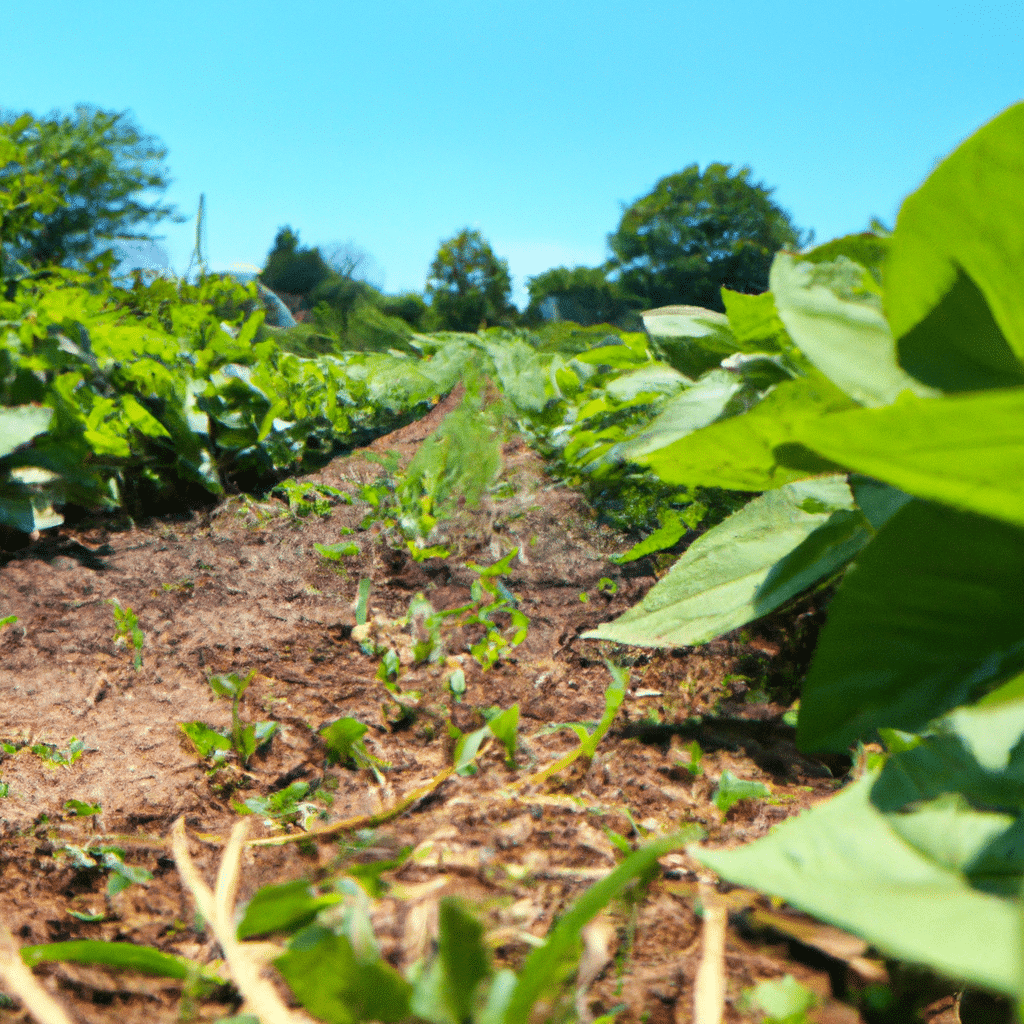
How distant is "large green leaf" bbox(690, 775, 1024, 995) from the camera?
0.39m

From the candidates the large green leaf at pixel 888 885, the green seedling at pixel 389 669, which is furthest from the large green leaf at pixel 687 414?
the large green leaf at pixel 888 885

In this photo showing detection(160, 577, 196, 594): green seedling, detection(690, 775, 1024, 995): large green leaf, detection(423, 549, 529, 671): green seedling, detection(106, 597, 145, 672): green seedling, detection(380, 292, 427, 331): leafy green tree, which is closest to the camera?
detection(690, 775, 1024, 995): large green leaf

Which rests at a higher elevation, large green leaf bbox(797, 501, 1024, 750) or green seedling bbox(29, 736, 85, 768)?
green seedling bbox(29, 736, 85, 768)

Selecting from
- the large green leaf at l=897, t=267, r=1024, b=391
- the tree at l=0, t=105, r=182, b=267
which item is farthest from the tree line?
the large green leaf at l=897, t=267, r=1024, b=391

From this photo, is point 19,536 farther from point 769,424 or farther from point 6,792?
point 769,424

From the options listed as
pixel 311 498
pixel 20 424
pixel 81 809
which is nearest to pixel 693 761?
pixel 81 809

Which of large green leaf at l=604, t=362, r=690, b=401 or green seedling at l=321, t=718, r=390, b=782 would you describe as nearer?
green seedling at l=321, t=718, r=390, b=782

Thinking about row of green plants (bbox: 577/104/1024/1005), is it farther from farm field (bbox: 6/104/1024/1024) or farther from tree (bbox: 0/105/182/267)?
tree (bbox: 0/105/182/267)

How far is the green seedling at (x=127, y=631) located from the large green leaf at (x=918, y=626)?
1347 millimetres

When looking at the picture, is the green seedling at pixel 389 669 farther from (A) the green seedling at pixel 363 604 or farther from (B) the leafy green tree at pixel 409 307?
(B) the leafy green tree at pixel 409 307

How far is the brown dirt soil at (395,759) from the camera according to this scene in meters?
0.62

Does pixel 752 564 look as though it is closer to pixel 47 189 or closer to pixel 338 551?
pixel 338 551

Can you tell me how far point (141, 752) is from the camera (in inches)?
47.3

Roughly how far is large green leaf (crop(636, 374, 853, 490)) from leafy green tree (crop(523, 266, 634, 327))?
1890cm
